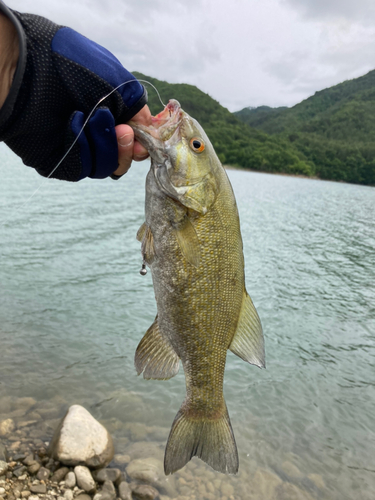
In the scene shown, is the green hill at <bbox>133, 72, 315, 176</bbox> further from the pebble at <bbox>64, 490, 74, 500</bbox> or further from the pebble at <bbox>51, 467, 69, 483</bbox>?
the pebble at <bbox>64, 490, 74, 500</bbox>

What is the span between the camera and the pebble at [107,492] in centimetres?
426

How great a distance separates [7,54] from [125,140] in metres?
0.82

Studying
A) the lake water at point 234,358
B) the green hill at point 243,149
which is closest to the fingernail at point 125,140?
the lake water at point 234,358

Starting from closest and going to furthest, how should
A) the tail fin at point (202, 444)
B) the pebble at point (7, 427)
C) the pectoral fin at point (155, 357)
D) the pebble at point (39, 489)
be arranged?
1. the tail fin at point (202, 444)
2. the pectoral fin at point (155, 357)
3. the pebble at point (39, 489)
4. the pebble at point (7, 427)

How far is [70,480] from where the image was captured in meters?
4.32

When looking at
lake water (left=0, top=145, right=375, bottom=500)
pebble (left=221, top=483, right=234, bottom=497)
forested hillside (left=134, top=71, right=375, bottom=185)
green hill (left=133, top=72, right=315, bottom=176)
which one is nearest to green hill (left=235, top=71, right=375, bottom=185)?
forested hillside (left=134, top=71, right=375, bottom=185)

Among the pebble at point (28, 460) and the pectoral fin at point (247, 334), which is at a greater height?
the pectoral fin at point (247, 334)

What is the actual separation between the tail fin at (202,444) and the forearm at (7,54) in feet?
8.49

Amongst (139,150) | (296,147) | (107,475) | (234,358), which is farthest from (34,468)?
(296,147)

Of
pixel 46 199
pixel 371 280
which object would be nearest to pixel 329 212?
pixel 371 280

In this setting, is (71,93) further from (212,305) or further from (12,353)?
(12,353)

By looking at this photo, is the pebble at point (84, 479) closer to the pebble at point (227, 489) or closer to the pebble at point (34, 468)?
the pebble at point (34, 468)

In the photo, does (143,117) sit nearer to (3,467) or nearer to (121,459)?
(3,467)

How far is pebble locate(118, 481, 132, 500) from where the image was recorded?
443 cm
